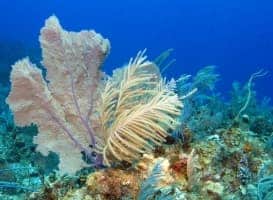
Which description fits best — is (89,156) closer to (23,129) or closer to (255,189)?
(255,189)

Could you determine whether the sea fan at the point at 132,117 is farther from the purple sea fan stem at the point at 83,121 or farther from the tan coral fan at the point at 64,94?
the tan coral fan at the point at 64,94

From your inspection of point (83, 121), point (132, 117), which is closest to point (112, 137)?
point (132, 117)

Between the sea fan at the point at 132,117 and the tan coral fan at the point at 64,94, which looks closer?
the sea fan at the point at 132,117

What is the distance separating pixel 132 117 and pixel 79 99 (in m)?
0.68

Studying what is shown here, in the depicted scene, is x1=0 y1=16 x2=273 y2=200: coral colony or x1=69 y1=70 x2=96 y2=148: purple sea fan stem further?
x1=69 y1=70 x2=96 y2=148: purple sea fan stem

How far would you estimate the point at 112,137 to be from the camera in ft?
11.6

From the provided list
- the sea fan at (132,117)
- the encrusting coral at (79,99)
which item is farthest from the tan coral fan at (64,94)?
the sea fan at (132,117)

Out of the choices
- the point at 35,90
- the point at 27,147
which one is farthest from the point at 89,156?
the point at 27,147

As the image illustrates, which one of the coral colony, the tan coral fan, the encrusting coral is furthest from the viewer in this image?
the tan coral fan

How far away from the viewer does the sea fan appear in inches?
137

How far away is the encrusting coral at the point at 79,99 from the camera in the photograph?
3.60m

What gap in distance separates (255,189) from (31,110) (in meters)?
2.13

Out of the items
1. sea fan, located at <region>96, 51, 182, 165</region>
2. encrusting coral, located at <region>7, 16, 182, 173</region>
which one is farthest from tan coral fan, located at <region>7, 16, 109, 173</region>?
sea fan, located at <region>96, 51, 182, 165</region>

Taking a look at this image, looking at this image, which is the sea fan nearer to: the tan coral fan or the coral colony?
the coral colony
